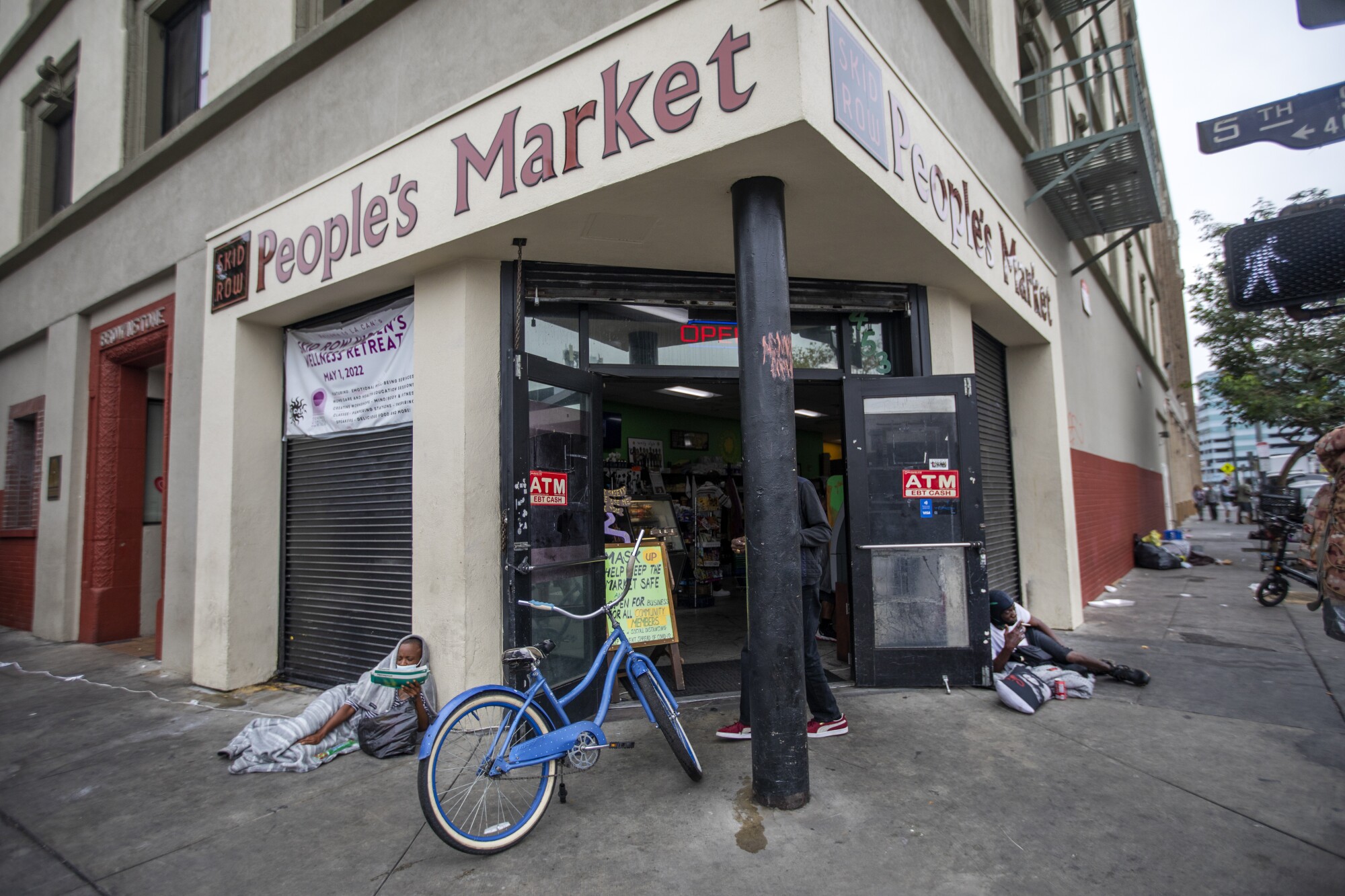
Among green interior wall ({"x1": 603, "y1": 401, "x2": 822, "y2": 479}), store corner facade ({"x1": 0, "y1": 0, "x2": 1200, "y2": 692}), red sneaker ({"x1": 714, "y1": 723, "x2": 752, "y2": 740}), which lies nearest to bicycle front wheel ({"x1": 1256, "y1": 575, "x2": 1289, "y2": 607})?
store corner facade ({"x1": 0, "y1": 0, "x2": 1200, "y2": 692})

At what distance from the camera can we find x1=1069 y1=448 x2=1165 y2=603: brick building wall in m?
9.84

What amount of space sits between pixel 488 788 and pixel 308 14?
686 cm

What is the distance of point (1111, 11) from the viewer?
1509 cm

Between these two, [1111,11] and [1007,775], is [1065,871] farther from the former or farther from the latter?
[1111,11]

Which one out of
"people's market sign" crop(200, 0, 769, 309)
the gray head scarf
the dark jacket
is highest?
"people's market sign" crop(200, 0, 769, 309)

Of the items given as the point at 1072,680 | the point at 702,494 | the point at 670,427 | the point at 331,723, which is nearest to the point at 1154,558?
the point at 702,494

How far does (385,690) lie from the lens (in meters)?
5.20

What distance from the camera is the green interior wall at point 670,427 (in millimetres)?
10531

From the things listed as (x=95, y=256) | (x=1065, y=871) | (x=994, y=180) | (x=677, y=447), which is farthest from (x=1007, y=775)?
(x=95, y=256)

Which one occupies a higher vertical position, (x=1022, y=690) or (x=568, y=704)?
(x=568, y=704)

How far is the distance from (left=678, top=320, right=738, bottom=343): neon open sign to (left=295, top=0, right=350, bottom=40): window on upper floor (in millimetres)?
4413

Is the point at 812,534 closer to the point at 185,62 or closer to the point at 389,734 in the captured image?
the point at 389,734

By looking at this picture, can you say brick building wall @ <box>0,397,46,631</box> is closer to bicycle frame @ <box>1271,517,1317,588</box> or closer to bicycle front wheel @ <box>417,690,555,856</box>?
bicycle front wheel @ <box>417,690,555,856</box>

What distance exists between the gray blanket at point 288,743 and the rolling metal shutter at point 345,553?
0.88 metres
